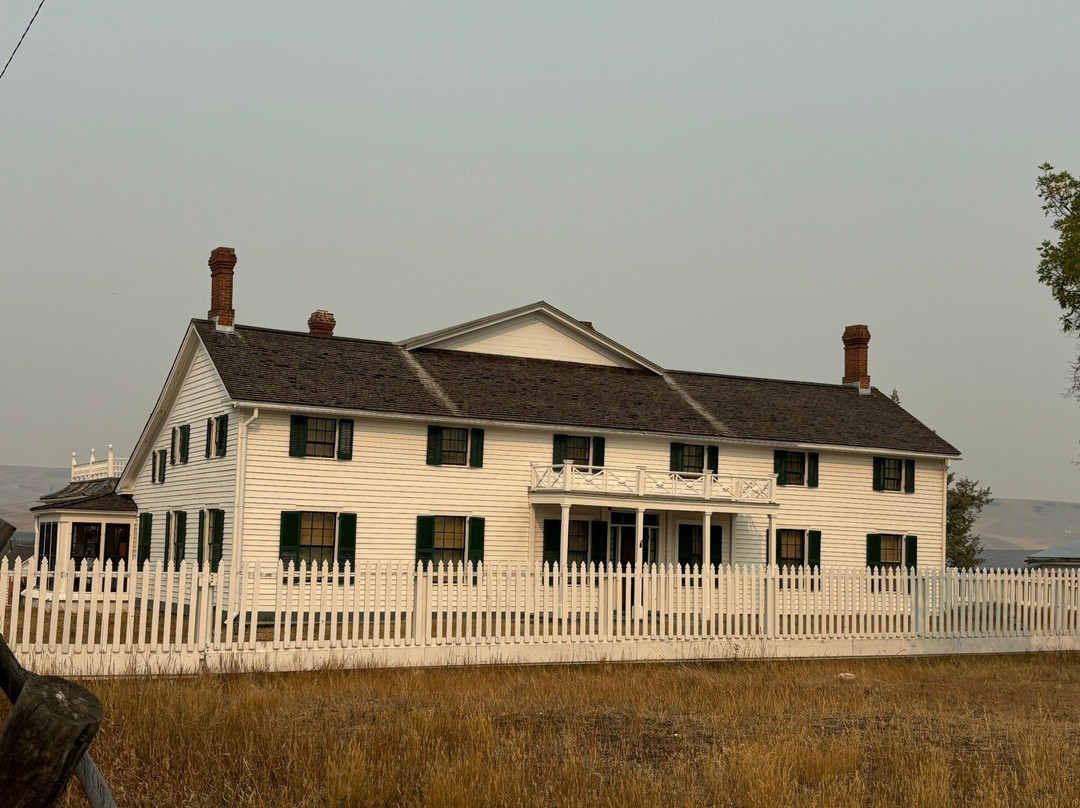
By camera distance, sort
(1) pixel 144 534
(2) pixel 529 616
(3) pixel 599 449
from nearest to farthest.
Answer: (2) pixel 529 616 < (3) pixel 599 449 < (1) pixel 144 534

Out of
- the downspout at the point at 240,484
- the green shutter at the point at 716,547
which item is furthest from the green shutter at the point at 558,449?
the downspout at the point at 240,484

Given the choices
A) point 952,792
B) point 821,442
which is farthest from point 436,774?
point 821,442

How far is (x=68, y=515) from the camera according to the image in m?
33.8

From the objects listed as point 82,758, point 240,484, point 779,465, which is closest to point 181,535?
point 240,484

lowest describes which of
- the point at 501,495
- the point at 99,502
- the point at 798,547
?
the point at 798,547

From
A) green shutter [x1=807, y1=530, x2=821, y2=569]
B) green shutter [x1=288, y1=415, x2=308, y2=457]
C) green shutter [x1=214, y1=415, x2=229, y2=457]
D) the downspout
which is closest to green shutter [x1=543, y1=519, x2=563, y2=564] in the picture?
green shutter [x1=288, y1=415, x2=308, y2=457]

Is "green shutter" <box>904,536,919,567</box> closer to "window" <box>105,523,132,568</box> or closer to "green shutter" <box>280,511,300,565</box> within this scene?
"green shutter" <box>280,511,300,565</box>

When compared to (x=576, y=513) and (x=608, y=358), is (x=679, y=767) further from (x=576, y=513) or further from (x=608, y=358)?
(x=608, y=358)

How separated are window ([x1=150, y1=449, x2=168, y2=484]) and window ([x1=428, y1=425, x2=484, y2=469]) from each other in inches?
359

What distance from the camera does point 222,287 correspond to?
3120 centimetres

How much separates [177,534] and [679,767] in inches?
983

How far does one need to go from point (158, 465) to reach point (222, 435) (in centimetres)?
677

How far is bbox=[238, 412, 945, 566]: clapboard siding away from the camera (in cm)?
2734

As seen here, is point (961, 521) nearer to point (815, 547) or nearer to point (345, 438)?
point (815, 547)
